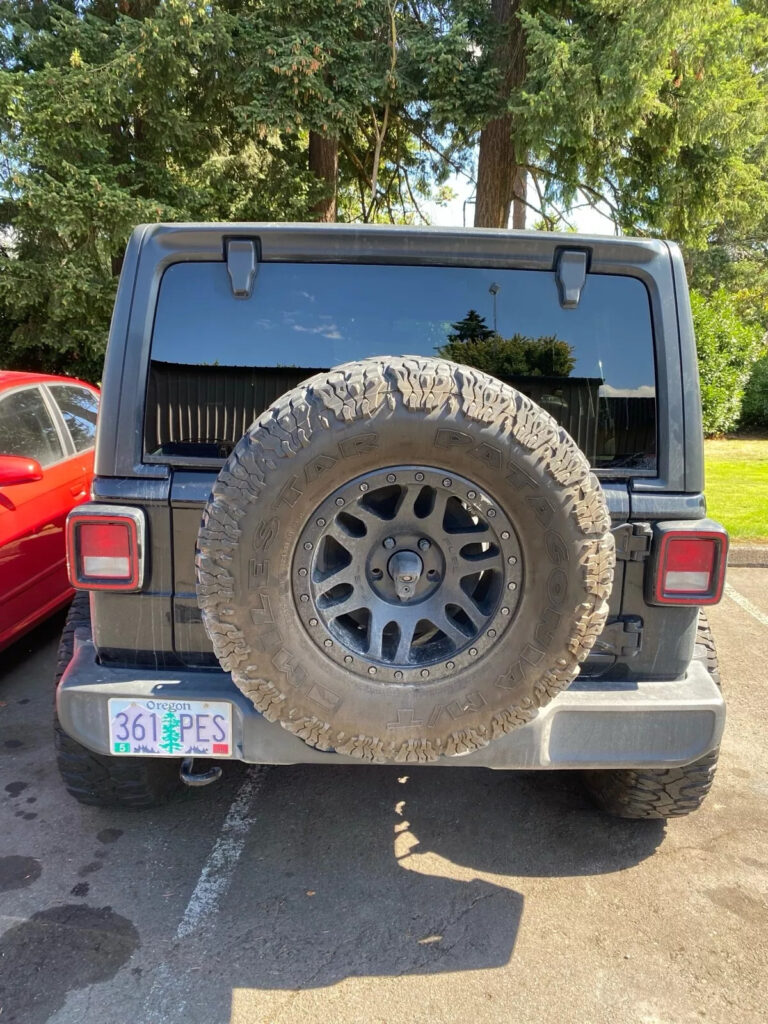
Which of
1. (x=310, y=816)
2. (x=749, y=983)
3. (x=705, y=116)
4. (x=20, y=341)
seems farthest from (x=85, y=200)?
(x=749, y=983)

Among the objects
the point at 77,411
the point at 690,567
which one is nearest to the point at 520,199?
the point at 77,411

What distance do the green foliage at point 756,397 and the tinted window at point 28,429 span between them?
578 inches

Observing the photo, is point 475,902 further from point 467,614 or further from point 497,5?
point 497,5

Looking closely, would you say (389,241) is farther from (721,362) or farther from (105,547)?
(721,362)

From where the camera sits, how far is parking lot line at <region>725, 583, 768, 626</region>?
5451 mm

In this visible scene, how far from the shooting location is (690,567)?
227 cm

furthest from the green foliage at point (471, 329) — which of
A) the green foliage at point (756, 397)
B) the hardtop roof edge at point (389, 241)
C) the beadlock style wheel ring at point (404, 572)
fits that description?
the green foliage at point (756, 397)

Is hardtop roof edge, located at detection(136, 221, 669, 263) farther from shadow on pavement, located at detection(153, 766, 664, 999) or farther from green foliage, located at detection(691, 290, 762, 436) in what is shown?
green foliage, located at detection(691, 290, 762, 436)

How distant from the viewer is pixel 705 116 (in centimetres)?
868

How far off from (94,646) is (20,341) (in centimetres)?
903

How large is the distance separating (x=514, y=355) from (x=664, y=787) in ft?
5.57

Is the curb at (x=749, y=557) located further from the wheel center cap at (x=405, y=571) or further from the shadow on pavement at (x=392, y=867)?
the wheel center cap at (x=405, y=571)

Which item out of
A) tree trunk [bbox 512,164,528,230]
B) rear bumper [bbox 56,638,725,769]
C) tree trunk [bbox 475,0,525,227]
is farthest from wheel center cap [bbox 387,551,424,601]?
tree trunk [bbox 512,164,528,230]

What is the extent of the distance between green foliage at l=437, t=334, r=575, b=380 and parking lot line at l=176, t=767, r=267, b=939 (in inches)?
77.2
